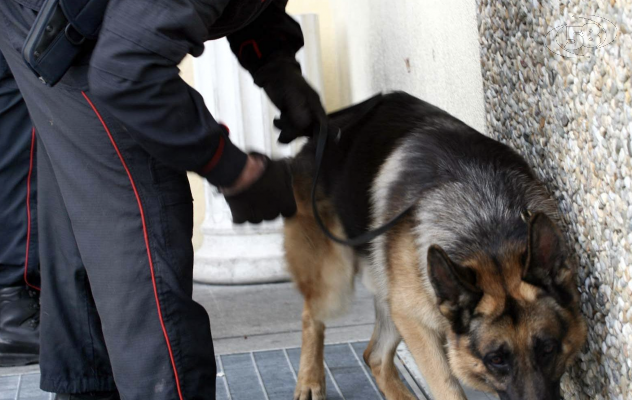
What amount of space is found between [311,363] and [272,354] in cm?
51

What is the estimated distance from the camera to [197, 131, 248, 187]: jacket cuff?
2.24 meters

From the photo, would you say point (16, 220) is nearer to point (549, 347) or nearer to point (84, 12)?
point (84, 12)

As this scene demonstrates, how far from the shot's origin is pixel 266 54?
9.78ft

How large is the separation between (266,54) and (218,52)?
2.24 metres

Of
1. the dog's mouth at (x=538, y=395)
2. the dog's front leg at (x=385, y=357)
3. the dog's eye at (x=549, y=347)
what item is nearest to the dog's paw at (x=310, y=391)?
the dog's front leg at (x=385, y=357)

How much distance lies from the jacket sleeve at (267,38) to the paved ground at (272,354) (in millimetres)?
1369

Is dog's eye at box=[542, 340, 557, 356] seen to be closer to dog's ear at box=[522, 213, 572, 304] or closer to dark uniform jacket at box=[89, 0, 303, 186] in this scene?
dog's ear at box=[522, 213, 572, 304]

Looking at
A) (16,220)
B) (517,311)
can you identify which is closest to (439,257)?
(517,311)

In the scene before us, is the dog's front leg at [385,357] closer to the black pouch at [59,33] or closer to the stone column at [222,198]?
the black pouch at [59,33]

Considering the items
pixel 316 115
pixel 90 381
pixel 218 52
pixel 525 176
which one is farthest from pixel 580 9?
pixel 218 52

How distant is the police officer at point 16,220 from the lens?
3848 mm

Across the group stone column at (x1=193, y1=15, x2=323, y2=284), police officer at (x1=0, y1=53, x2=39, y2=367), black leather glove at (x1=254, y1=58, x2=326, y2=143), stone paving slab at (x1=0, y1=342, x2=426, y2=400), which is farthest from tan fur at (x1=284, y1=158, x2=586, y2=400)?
stone column at (x1=193, y1=15, x2=323, y2=284)

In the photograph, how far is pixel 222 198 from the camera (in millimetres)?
5223

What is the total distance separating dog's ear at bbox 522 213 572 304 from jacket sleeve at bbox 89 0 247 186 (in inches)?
36.4
